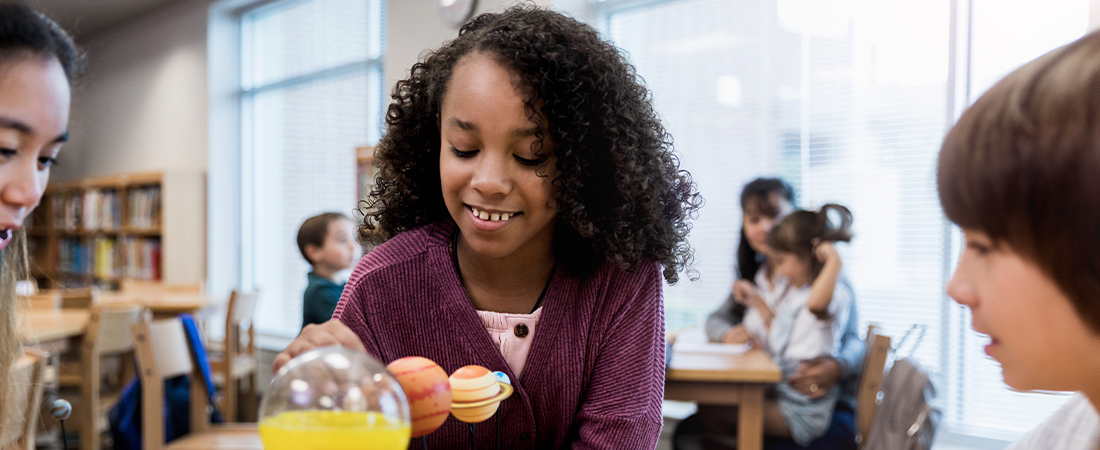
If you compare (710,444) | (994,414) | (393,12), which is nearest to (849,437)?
(710,444)

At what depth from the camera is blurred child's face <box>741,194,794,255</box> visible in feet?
10.7

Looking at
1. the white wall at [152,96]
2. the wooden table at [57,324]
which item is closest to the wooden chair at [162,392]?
the wooden table at [57,324]

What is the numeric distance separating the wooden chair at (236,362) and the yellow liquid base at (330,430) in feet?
13.1

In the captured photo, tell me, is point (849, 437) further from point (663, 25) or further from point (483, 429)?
point (663, 25)

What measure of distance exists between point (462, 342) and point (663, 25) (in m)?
3.63

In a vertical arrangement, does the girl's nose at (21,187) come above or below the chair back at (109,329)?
above

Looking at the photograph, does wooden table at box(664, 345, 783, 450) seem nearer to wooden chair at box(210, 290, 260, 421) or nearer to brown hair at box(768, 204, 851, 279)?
brown hair at box(768, 204, 851, 279)

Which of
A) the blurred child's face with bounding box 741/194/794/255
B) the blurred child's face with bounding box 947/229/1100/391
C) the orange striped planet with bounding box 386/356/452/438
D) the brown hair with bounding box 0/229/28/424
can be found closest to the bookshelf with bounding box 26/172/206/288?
the blurred child's face with bounding box 741/194/794/255

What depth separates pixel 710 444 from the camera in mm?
2781

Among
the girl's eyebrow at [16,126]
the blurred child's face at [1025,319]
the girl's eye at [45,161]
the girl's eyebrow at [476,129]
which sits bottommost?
the blurred child's face at [1025,319]

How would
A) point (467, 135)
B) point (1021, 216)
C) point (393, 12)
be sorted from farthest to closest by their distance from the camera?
point (393, 12), point (467, 135), point (1021, 216)

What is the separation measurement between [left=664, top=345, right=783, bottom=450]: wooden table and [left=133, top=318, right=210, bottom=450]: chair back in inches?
72.5

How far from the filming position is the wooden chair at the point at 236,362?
4.13 m

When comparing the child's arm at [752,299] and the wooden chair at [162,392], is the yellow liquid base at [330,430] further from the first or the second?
the child's arm at [752,299]
